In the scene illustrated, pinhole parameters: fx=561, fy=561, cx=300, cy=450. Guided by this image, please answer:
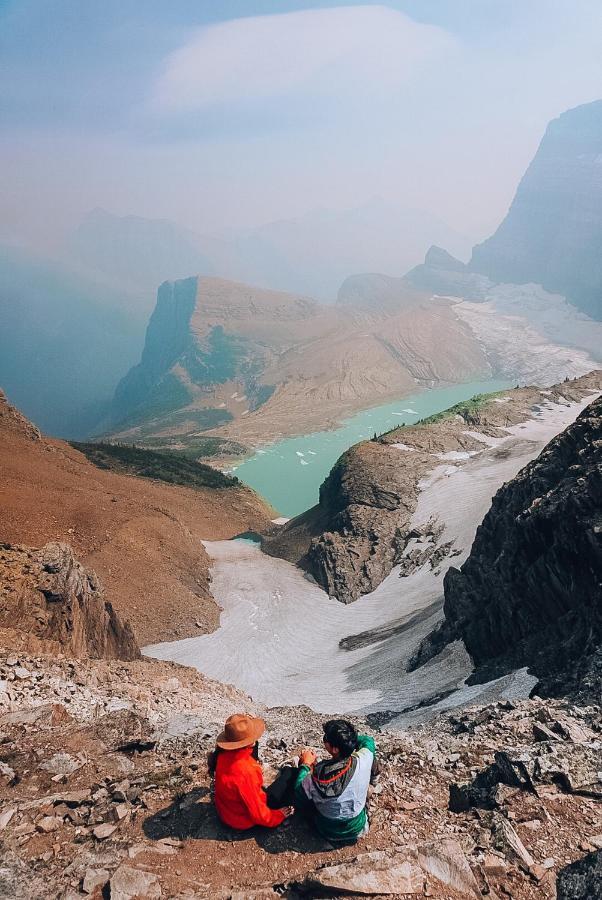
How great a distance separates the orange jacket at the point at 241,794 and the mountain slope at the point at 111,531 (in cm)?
2923

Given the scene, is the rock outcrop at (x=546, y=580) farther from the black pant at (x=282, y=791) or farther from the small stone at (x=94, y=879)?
the small stone at (x=94, y=879)

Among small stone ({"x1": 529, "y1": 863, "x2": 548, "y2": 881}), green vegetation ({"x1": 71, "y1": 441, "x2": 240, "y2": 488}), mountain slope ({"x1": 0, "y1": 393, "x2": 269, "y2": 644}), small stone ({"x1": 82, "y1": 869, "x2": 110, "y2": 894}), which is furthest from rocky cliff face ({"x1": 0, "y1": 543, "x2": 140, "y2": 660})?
green vegetation ({"x1": 71, "y1": 441, "x2": 240, "y2": 488})

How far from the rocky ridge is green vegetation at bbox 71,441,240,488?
617 inches

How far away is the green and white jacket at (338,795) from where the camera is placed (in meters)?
7.16

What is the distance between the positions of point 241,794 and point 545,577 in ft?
67.4

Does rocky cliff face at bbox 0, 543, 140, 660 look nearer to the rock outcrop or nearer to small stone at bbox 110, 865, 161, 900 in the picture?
small stone at bbox 110, 865, 161, 900

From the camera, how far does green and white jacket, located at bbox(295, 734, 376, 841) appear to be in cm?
716

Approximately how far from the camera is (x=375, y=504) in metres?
61.1

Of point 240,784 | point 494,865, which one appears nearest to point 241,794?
point 240,784

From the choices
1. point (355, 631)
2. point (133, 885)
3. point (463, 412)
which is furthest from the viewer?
point (463, 412)

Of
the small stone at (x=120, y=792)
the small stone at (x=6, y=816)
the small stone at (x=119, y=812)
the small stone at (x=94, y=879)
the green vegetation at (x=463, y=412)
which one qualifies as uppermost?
the green vegetation at (x=463, y=412)

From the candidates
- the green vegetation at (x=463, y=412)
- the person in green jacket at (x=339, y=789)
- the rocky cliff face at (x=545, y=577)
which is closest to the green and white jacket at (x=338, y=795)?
the person in green jacket at (x=339, y=789)

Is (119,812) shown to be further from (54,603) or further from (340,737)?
(54,603)

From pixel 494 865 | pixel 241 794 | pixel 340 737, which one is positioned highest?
pixel 340 737
